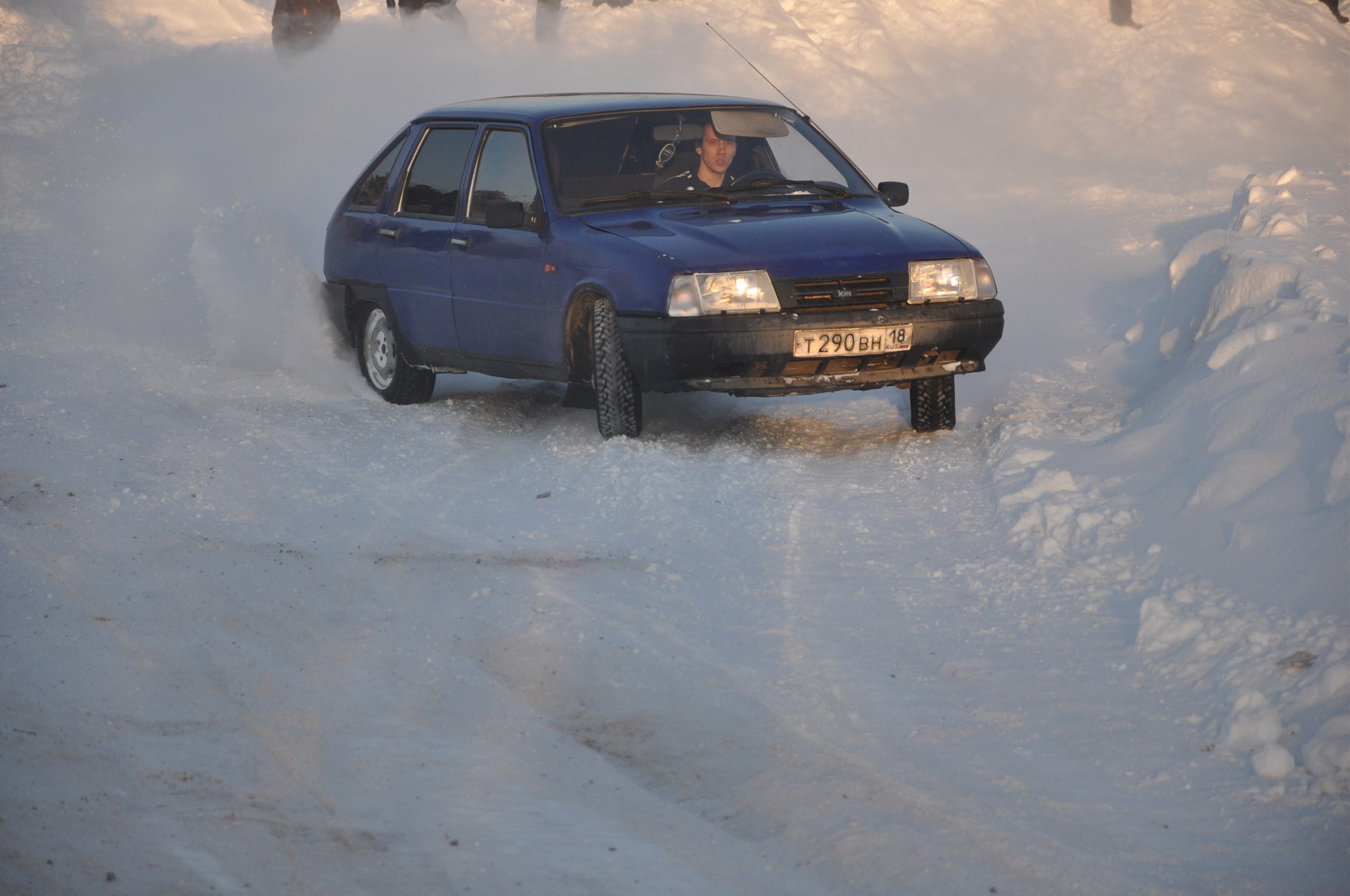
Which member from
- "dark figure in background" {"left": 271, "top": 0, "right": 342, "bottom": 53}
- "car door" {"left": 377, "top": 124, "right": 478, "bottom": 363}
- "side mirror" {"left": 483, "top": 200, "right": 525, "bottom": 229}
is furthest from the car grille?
"dark figure in background" {"left": 271, "top": 0, "right": 342, "bottom": 53}

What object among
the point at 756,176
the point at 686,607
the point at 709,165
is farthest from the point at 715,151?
the point at 686,607

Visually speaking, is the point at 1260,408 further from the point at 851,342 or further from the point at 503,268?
the point at 503,268

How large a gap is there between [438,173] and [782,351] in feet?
8.87

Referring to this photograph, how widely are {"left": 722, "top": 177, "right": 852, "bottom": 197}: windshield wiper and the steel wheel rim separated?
7.49ft

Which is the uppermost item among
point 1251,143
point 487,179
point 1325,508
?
point 487,179

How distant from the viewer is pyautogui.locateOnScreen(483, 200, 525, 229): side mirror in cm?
768

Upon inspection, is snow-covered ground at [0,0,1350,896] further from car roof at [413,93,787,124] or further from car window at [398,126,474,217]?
car roof at [413,93,787,124]

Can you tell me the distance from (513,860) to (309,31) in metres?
21.9

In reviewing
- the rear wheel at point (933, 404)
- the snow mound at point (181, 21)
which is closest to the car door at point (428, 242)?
the rear wheel at point (933, 404)

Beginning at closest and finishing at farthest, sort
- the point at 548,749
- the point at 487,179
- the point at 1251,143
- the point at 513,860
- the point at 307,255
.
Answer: the point at 513,860 < the point at 548,749 < the point at 487,179 < the point at 307,255 < the point at 1251,143

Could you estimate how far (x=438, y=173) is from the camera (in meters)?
8.62

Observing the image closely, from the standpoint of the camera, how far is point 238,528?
627 cm

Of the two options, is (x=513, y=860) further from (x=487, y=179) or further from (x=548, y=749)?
(x=487, y=179)

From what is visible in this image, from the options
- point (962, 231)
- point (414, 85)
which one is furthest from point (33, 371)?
point (414, 85)
